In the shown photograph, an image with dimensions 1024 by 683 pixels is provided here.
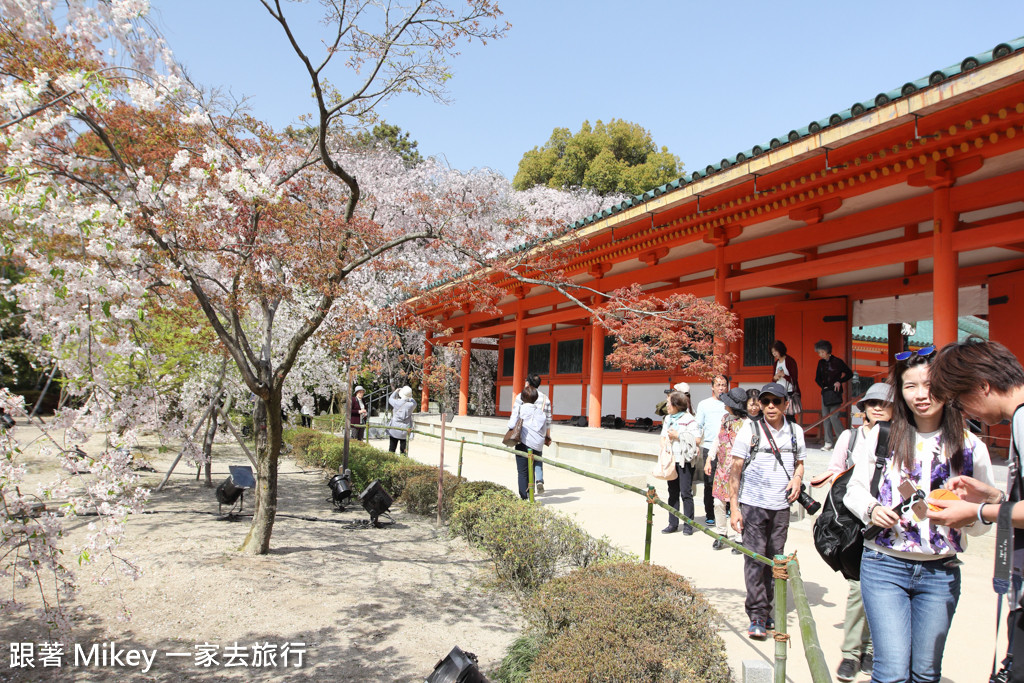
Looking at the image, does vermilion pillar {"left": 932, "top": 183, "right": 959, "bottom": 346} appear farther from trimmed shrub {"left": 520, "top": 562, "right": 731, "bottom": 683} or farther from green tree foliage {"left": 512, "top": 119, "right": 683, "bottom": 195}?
green tree foliage {"left": 512, "top": 119, "right": 683, "bottom": 195}

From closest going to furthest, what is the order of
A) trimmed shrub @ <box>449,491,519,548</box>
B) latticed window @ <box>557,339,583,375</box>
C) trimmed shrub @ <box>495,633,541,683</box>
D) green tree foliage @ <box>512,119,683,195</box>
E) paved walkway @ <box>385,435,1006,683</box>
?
1. trimmed shrub @ <box>495,633,541,683</box>
2. paved walkway @ <box>385,435,1006,683</box>
3. trimmed shrub @ <box>449,491,519,548</box>
4. latticed window @ <box>557,339,583,375</box>
5. green tree foliage @ <box>512,119,683,195</box>

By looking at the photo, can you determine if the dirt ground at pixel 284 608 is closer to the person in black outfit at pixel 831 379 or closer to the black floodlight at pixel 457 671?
the black floodlight at pixel 457 671

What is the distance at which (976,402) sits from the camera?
190 centimetres

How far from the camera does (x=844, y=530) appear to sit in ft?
7.88

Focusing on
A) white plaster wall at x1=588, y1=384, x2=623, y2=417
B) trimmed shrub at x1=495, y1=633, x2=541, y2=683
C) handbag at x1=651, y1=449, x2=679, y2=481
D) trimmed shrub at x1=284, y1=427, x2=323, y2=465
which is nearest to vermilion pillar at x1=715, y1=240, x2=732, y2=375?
handbag at x1=651, y1=449, x2=679, y2=481

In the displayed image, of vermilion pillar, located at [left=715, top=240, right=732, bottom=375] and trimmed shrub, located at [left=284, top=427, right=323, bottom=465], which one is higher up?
vermilion pillar, located at [left=715, top=240, right=732, bottom=375]

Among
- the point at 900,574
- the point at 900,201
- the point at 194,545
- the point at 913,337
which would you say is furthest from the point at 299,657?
the point at 913,337

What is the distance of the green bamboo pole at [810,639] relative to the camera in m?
1.87

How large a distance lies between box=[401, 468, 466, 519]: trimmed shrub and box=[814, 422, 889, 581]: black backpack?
493 centimetres

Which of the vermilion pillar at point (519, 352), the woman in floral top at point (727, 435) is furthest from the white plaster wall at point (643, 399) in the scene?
the woman in floral top at point (727, 435)

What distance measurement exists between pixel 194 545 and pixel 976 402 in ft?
21.0

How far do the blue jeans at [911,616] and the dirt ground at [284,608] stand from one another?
2.34m

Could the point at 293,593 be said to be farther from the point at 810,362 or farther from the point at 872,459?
the point at 810,362

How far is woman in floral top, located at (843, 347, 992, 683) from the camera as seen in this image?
2068mm
